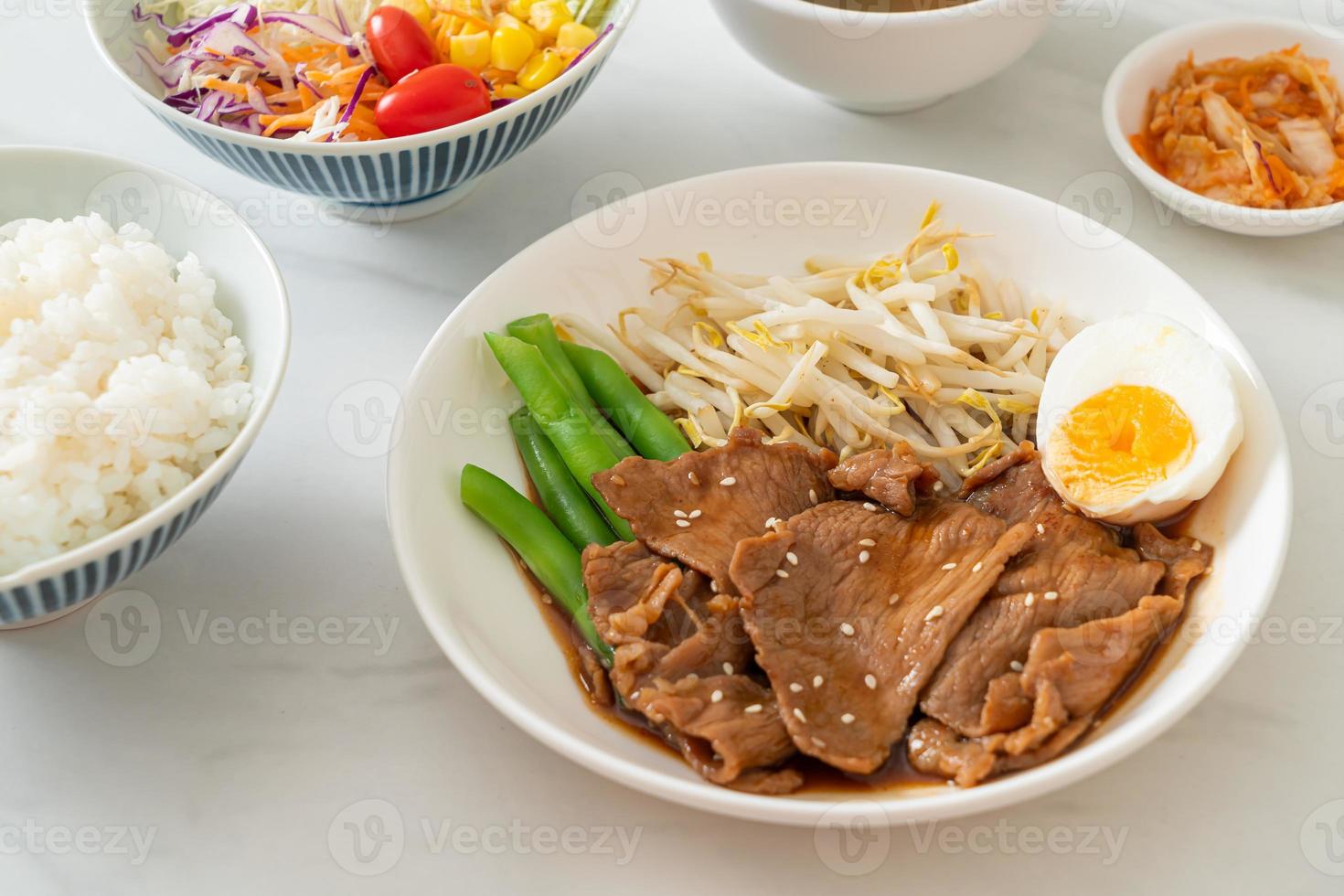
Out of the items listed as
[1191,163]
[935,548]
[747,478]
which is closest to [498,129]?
[747,478]

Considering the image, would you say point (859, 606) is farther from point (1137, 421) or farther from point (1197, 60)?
point (1197, 60)

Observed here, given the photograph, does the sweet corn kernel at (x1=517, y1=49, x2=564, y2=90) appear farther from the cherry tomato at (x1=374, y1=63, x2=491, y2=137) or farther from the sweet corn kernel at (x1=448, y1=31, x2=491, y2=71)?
the cherry tomato at (x1=374, y1=63, x2=491, y2=137)

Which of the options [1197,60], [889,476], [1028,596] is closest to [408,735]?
[889,476]

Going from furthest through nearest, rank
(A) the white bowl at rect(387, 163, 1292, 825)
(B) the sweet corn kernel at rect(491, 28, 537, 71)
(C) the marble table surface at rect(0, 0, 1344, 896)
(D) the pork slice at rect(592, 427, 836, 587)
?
1. (B) the sweet corn kernel at rect(491, 28, 537, 71)
2. (D) the pork slice at rect(592, 427, 836, 587)
3. (C) the marble table surface at rect(0, 0, 1344, 896)
4. (A) the white bowl at rect(387, 163, 1292, 825)

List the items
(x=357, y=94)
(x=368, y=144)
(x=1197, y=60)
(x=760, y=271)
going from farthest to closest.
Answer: (x=1197, y=60) < (x=760, y=271) < (x=357, y=94) < (x=368, y=144)

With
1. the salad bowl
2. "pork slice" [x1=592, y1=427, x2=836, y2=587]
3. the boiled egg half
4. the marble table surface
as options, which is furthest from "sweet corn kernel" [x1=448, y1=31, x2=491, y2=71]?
the boiled egg half

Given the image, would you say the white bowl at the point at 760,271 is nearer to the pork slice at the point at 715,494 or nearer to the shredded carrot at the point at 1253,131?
the pork slice at the point at 715,494

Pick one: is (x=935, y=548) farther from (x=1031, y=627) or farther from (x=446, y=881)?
(x=446, y=881)
